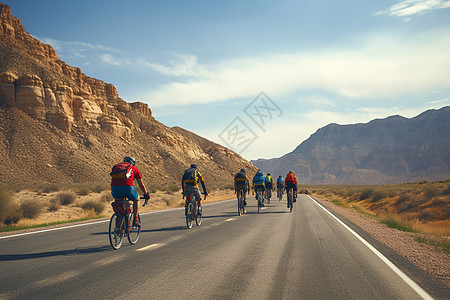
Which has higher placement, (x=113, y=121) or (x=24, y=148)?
(x=113, y=121)

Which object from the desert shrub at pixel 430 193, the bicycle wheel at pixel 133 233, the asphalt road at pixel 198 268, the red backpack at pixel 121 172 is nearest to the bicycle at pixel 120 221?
the bicycle wheel at pixel 133 233

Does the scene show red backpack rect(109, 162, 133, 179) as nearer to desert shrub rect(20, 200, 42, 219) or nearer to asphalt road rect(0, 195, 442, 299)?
asphalt road rect(0, 195, 442, 299)

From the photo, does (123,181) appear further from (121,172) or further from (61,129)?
(61,129)

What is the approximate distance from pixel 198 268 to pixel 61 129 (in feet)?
193

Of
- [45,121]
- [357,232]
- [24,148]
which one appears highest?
[45,121]

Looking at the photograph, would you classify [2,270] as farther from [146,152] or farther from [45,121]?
[146,152]

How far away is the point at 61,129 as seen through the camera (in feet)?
190

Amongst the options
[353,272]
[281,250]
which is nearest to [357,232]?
[281,250]

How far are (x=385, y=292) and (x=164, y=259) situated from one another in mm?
4082

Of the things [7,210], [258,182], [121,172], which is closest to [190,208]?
[121,172]

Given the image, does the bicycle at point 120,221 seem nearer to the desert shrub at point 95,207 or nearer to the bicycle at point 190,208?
the bicycle at point 190,208

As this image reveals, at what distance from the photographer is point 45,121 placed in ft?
186

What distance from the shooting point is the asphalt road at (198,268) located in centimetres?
489

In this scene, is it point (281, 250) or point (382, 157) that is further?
point (382, 157)
